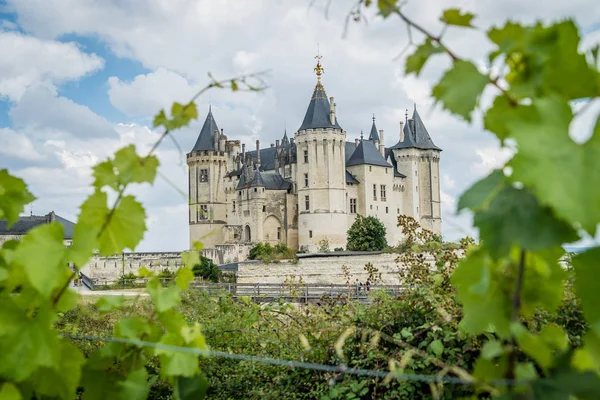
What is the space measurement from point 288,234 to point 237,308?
43.5 m

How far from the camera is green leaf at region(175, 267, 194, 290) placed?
5.31 ft

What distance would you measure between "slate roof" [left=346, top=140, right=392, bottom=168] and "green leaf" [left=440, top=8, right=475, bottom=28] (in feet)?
160

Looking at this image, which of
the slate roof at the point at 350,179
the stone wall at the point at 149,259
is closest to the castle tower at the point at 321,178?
the slate roof at the point at 350,179

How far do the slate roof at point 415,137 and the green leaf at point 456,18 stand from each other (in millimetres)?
53942

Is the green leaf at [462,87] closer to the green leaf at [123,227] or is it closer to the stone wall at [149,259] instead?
the green leaf at [123,227]

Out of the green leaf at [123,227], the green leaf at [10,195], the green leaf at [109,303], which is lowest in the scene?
the green leaf at [109,303]

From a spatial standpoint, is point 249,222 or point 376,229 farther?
point 249,222

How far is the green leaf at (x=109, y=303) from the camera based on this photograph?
168cm

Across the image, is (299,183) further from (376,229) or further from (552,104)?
(552,104)

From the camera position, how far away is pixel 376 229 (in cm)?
4228

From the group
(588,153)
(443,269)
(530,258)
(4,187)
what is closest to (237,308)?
(443,269)

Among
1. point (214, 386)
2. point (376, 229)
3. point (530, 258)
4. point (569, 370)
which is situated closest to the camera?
point (569, 370)

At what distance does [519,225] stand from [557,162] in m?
0.13

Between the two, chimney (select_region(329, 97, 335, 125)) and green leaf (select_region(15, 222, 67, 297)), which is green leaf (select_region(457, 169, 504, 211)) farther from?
chimney (select_region(329, 97, 335, 125))
